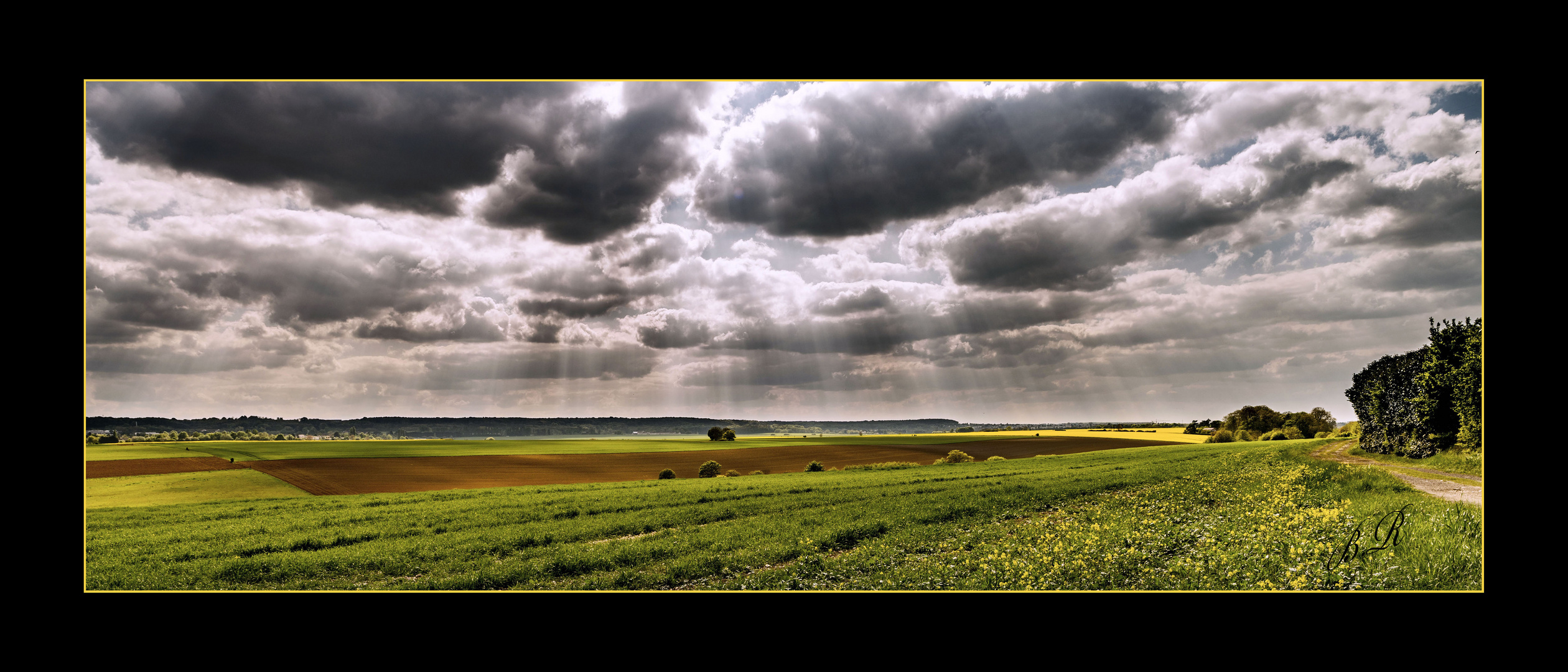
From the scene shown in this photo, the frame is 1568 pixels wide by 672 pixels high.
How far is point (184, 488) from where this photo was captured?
28.5 m

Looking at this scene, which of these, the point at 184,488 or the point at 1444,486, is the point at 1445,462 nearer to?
the point at 1444,486

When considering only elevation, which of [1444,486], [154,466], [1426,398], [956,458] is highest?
[1426,398]

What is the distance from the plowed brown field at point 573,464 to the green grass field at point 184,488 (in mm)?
1378

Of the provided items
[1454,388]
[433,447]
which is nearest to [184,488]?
[433,447]

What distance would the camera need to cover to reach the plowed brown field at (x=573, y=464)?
112ft

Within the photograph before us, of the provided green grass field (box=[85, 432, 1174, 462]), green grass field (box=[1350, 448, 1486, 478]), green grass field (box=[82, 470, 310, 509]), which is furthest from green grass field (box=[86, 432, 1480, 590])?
green grass field (box=[85, 432, 1174, 462])

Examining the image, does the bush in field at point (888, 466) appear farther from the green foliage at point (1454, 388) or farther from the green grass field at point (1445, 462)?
the green foliage at point (1454, 388)

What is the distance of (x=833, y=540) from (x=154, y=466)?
3940 cm

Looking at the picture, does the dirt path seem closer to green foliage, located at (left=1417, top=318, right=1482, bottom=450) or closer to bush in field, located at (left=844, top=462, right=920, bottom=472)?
green foliage, located at (left=1417, top=318, right=1482, bottom=450)

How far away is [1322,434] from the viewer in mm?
23812

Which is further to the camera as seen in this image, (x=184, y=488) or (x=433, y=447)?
(x=433, y=447)
